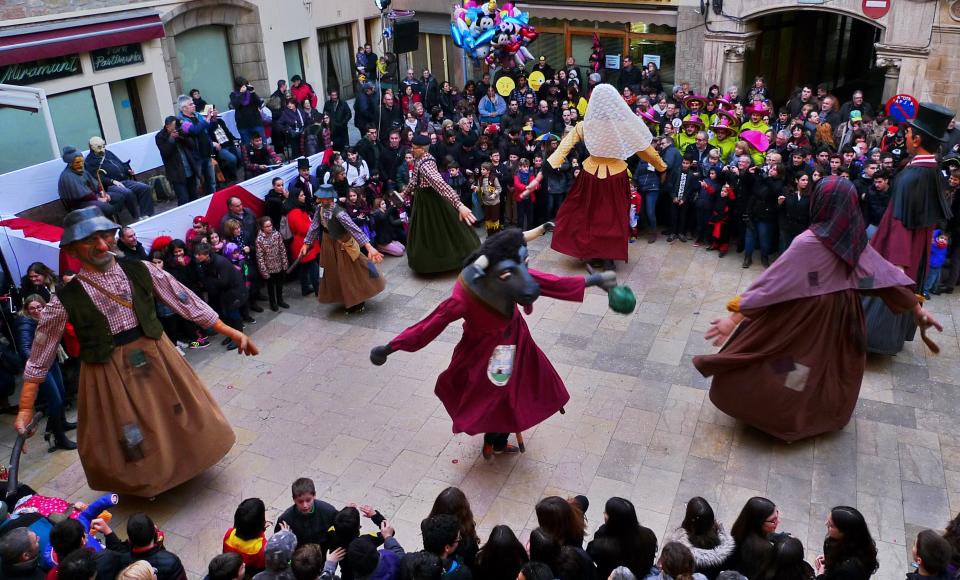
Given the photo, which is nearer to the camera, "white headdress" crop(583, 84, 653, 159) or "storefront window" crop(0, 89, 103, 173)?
"white headdress" crop(583, 84, 653, 159)

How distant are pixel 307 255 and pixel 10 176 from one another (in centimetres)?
341

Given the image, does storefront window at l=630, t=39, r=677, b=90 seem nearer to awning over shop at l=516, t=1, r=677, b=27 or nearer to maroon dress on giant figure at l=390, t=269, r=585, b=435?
awning over shop at l=516, t=1, r=677, b=27

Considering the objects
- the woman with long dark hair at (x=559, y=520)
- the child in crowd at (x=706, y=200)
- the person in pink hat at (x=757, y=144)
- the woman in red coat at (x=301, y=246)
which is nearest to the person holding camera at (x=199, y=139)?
the woman in red coat at (x=301, y=246)

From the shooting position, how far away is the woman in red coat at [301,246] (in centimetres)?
959

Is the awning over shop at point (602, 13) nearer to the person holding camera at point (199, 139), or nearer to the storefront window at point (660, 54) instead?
the storefront window at point (660, 54)

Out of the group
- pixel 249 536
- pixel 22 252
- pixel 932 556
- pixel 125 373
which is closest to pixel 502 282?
pixel 249 536

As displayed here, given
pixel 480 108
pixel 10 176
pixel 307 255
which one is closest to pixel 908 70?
pixel 480 108

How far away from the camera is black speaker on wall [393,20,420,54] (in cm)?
1492

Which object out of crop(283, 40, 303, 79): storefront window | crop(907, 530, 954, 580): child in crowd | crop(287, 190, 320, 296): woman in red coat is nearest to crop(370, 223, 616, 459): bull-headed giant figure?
crop(907, 530, 954, 580): child in crowd

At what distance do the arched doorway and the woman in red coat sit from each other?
31.5 ft

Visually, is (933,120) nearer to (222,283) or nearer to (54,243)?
(222,283)

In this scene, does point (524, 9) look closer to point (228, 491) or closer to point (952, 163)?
point (952, 163)

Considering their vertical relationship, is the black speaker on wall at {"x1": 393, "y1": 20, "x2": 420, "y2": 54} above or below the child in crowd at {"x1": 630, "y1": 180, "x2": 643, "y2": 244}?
above

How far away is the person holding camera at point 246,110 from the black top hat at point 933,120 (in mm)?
9672
